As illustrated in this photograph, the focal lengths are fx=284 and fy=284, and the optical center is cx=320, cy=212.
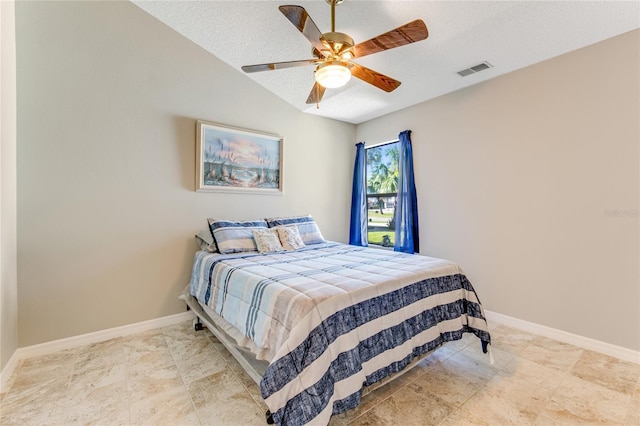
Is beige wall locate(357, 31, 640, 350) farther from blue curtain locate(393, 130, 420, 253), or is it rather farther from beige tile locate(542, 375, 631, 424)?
beige tile locate(542, 375, 631, 424)

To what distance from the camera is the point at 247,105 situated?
11.2ft

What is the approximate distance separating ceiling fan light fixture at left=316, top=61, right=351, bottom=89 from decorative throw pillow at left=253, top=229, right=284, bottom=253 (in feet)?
5.32

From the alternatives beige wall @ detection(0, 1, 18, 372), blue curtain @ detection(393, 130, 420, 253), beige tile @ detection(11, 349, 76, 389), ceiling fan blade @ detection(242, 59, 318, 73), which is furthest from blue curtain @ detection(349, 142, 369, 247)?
beige wall @ detection(0, 1, 18, 372)

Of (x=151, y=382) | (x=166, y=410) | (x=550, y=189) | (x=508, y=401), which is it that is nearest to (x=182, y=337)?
(x=151, y=382)

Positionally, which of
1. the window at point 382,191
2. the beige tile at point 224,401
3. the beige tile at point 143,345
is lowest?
the beige tile at point 143,345

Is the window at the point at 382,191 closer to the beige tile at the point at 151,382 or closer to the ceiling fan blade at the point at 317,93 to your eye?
the ceiling fan blade at the point at 317,93

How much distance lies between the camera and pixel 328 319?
4.78ft

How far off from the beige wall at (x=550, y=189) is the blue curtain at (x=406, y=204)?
230 millimetres

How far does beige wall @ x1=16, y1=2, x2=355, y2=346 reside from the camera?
7.57ft

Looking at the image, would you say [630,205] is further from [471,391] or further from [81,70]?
[81,70]

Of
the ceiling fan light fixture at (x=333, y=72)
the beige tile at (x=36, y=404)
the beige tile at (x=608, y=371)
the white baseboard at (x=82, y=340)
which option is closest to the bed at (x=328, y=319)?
the white baseboard at (x=82, y=340)

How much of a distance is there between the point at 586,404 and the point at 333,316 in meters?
1.69

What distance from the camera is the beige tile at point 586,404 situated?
1.61 m

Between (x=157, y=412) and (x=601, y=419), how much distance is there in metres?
2.53
